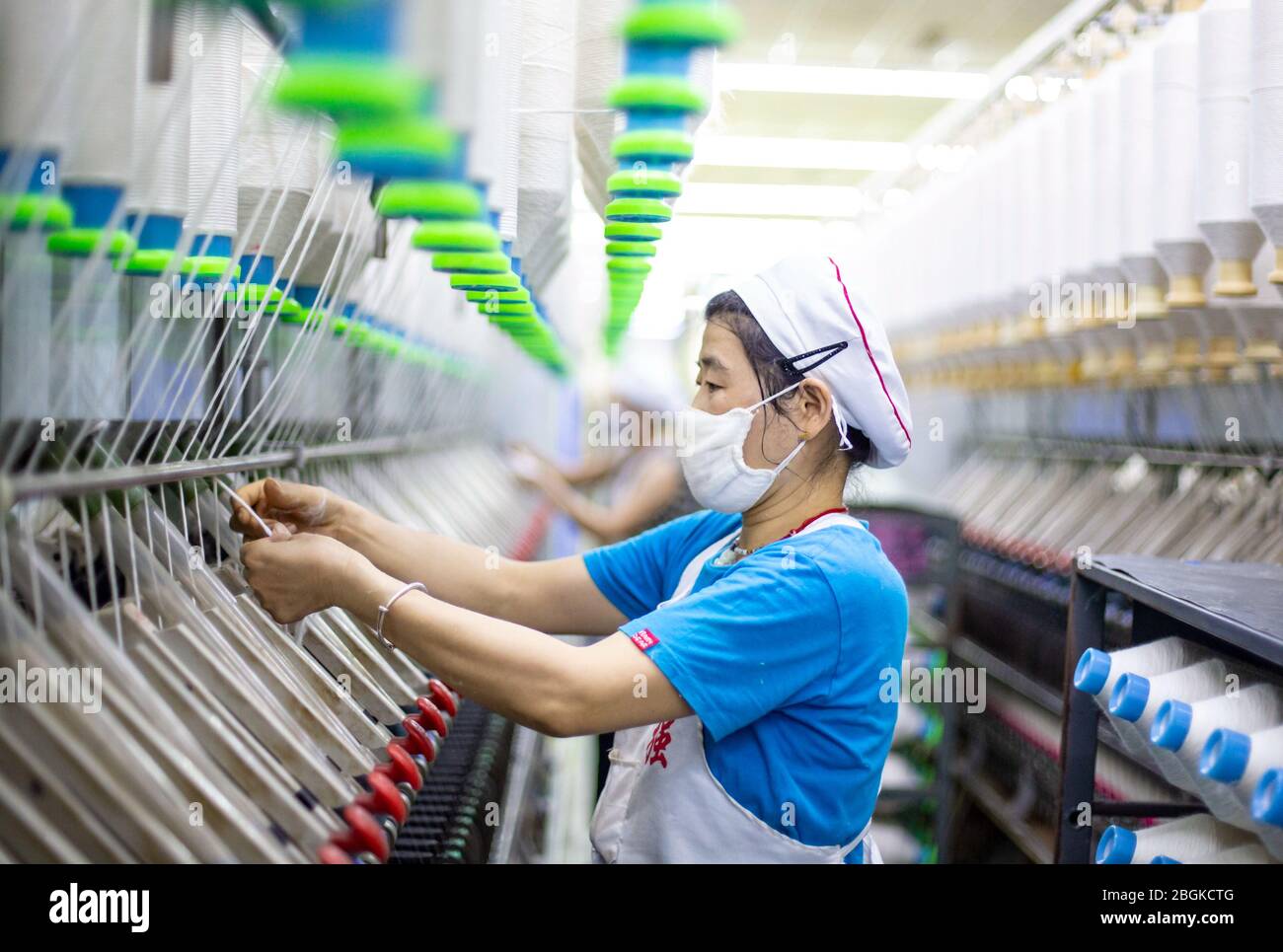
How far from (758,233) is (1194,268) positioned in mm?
6366

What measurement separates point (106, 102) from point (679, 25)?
504 millimetres

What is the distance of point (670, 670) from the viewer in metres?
1.38

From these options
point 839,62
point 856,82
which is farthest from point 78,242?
point 839,62

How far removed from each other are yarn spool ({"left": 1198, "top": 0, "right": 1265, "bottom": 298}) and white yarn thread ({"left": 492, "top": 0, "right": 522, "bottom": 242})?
1572 millimetres

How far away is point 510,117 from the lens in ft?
4.05

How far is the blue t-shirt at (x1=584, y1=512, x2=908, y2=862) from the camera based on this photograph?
141cm

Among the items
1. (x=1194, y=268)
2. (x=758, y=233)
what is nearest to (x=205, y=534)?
(x=1194, y=268)

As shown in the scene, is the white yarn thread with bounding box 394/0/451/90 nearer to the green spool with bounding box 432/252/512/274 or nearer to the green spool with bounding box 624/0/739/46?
the green spool with bounding box 624/0/739/46

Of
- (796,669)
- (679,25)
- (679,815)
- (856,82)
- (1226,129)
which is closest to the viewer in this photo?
(679,25)

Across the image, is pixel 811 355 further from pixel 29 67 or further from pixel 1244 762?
pixel 29 67

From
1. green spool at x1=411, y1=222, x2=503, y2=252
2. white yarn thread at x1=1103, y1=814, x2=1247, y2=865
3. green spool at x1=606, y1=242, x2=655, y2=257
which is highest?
green spool at x1=606, y1=242, x2=655, y2=257

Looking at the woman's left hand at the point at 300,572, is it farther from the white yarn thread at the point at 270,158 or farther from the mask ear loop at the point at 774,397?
the mask ear loop at the point at 774,397

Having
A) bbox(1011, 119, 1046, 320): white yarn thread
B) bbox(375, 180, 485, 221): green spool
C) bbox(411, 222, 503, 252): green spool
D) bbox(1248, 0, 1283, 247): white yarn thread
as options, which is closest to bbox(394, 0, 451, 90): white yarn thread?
bbox(375, 180, 485, 221): green spool
